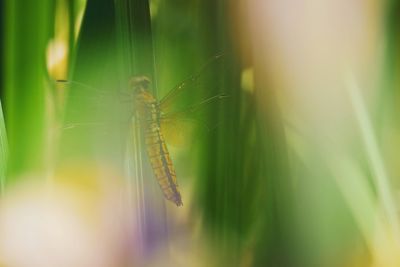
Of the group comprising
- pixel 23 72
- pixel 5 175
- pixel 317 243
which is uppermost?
pixel 23 72

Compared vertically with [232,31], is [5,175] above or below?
below

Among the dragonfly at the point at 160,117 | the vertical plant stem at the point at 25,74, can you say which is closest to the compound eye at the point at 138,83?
the dragonfly at the point at 160,117

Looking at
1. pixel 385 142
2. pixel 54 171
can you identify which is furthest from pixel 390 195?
pixel 54 171

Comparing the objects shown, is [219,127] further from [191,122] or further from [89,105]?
[89,105]

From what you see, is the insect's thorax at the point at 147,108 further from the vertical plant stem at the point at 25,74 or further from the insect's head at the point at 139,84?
the vertical plant stem at the point at 25,74

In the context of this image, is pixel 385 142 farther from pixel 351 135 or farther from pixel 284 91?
pixel 284 91

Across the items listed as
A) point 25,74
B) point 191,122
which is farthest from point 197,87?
point 25,74

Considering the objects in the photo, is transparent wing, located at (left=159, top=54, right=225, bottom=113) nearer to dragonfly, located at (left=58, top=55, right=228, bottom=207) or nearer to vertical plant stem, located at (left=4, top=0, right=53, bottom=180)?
dragonfly, located at (left=58, top=55, right=228, bottom=207)
